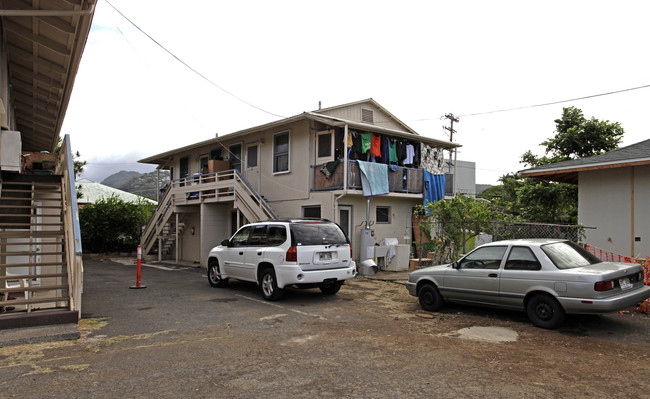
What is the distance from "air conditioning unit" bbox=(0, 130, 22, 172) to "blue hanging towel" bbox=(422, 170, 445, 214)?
12830 millimetres

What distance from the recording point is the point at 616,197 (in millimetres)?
11094

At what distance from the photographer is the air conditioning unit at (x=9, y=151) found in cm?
849

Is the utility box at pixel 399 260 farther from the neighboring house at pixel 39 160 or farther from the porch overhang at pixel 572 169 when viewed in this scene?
the neighboring house at pixel 39 160

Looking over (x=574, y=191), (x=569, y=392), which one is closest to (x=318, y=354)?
(x=569, y=392)

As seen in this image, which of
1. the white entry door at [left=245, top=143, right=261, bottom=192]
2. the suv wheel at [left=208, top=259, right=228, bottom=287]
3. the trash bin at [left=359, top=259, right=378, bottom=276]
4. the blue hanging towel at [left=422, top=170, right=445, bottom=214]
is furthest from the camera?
the white entry door at [left=245, top=143, right=261, bottom=192]

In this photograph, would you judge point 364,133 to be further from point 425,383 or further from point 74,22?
point 425,383

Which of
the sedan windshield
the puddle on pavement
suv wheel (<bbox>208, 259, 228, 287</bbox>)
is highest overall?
the sedan windshield

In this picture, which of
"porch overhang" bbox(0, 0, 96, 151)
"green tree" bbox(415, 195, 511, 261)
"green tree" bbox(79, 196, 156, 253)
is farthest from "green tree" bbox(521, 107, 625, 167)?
"green tree" bbox(79, 196, 156, 253)

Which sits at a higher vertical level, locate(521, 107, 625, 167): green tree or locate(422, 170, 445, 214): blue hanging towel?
locate(521, 107, 625, 167): green tree

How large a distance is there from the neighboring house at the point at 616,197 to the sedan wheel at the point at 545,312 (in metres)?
5.22

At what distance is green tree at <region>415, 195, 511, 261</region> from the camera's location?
472 inches

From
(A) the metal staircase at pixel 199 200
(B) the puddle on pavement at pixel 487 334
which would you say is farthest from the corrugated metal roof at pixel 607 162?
(A) the metal staircase at pixel 199 200

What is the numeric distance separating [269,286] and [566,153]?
14.5m

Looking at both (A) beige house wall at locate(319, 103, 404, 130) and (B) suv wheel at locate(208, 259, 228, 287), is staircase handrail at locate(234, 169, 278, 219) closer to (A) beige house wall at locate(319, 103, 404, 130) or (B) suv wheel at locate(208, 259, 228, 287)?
(B) suv wheel at locate(208, 259, 228, 287)
